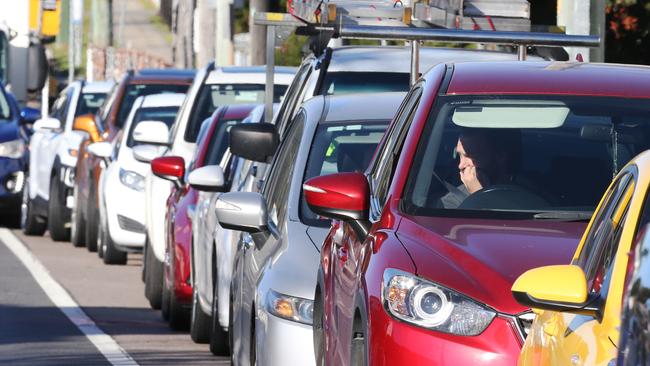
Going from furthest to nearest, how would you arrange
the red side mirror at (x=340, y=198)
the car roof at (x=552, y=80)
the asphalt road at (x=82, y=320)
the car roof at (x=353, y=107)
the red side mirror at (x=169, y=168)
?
the red side mirror at (x=169, y=168)
the asphalt road at (x=82, y=320)
the car roof at (x=353, y=107)
the car roof at (x=552, y=80)
the red side mirror at (x=340, y=198)

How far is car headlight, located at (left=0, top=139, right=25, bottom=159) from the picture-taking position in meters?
23.1

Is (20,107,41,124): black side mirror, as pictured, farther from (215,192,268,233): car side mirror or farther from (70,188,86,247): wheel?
(215,192,268,233): car side mirror

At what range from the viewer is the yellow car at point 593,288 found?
4.66 m

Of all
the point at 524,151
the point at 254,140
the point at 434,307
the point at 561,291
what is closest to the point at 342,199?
the point at 524,151

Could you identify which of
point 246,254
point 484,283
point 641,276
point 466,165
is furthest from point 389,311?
point 246,254

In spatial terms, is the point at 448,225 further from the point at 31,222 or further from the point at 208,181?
the point at 31,222

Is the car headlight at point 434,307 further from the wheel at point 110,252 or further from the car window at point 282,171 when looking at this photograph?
the wheel at point 110,252

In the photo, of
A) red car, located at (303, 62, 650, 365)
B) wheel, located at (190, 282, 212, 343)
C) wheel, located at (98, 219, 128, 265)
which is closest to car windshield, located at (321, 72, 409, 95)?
wheel, located at (190, 282, 212, 343)

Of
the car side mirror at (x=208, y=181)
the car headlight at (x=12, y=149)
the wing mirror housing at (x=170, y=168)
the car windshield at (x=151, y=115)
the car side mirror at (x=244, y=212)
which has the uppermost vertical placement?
the car side mirror at (x=244, y=212)

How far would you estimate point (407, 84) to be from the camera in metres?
12.3

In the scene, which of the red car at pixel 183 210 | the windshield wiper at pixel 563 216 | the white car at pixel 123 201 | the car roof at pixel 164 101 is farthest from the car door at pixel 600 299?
the car roof at pixel 164 101

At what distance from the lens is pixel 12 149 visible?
23.2m

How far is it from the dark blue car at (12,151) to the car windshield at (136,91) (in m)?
1.87

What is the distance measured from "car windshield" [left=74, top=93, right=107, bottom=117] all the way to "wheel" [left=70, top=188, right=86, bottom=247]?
394 centimetres
